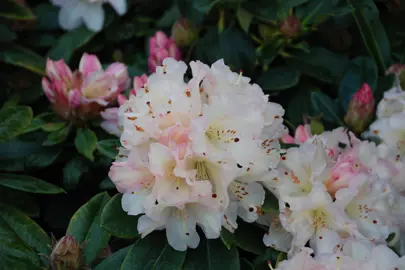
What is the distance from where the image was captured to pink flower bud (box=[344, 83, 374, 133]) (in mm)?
1348

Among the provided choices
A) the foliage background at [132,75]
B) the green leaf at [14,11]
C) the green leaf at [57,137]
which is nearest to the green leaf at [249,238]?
the foliage background at [132,75]

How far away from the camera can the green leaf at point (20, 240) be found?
106 centimetres

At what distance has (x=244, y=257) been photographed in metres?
1.20

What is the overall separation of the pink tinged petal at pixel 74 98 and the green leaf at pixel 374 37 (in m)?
0.66

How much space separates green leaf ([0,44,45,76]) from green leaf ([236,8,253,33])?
1.73ft

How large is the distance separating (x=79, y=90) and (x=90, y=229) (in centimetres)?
36

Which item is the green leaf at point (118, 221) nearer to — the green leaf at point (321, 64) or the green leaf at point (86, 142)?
the green leaf at point (86, 142)

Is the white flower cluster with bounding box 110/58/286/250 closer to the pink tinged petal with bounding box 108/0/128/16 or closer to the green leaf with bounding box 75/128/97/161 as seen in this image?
the green leaf with bounding box 75/128/97/161

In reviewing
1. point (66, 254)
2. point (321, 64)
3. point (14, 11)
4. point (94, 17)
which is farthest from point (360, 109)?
point (14, 11)

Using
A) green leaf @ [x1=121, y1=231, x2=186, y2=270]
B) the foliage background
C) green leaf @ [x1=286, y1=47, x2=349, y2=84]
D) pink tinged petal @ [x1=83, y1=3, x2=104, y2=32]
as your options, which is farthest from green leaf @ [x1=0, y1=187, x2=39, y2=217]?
green leaf @ [x1=286, y1=47, x2=349, y2=84]

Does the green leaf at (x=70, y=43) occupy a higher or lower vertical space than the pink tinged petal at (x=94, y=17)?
lower

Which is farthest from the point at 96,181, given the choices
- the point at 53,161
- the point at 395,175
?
the point at 395,175

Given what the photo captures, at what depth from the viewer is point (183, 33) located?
1620 millimetres

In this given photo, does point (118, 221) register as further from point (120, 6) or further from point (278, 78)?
point (120, 6)
